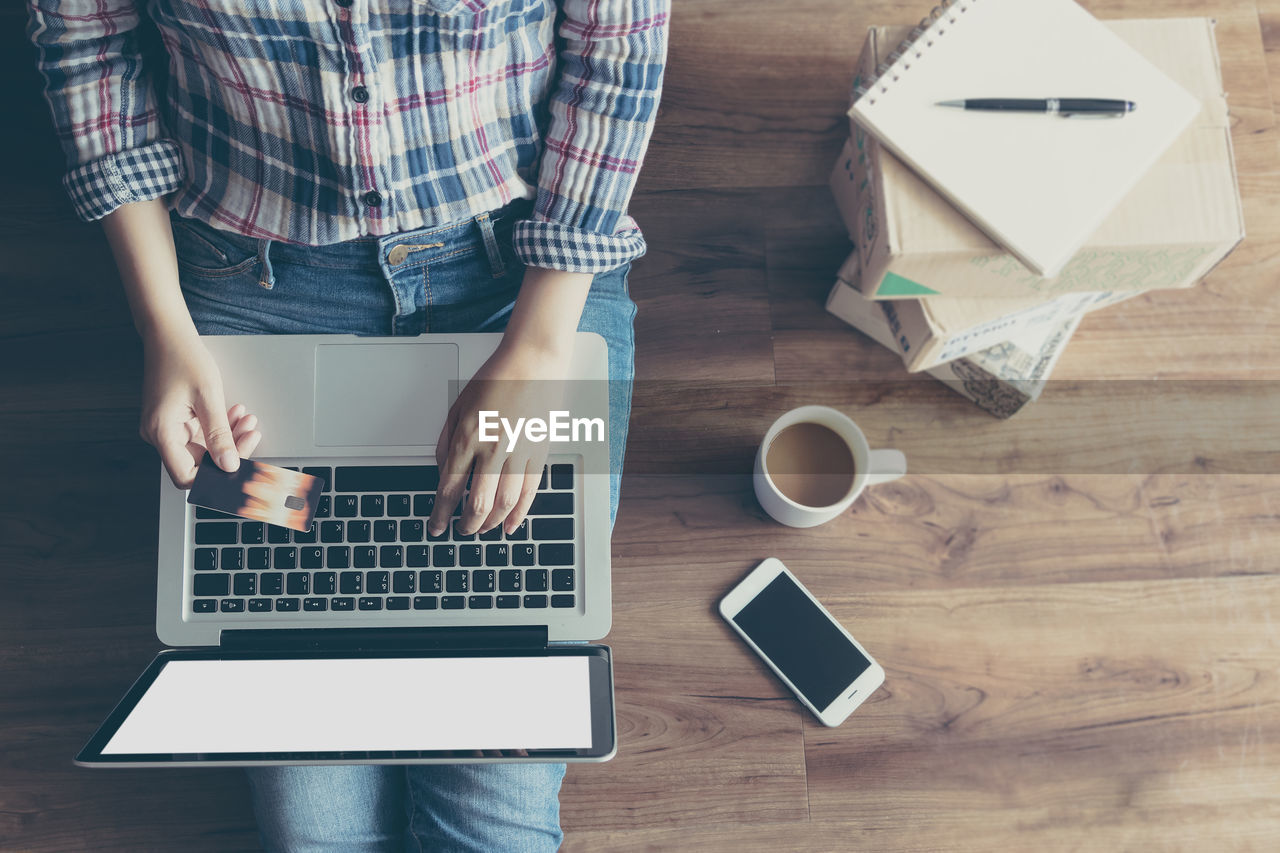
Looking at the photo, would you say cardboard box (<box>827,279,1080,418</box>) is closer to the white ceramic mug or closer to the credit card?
the white ceramic mug

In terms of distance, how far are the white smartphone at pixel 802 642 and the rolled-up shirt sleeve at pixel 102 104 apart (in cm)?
76

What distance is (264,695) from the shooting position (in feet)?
2.24

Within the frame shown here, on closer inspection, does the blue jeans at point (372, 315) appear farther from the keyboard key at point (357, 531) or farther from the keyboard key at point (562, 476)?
the keyboard key at point (357, 531)

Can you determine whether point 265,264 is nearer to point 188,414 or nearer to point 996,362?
point 188,414

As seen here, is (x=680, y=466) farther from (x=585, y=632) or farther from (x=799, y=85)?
(x=799, y=85)

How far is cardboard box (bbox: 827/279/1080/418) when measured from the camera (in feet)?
3.34

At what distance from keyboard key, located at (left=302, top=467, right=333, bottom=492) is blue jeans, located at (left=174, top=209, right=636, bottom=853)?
15 cm

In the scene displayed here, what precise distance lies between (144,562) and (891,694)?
932mm

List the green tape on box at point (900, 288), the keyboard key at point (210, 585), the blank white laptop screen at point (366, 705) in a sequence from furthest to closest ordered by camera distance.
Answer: the green tape on box at point (900, 288) → the keyboard key at point (210, 585) → the blank white laptop screen at point (366, 705)

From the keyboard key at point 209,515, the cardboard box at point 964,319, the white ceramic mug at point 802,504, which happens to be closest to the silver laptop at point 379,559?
the keyboard key at point 209,515

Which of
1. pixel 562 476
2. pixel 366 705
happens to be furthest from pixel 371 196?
pixel 366 705

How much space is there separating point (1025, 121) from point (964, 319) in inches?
8.2

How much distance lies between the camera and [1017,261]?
33.0 inches

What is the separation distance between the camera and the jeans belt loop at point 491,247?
80 centimetres
